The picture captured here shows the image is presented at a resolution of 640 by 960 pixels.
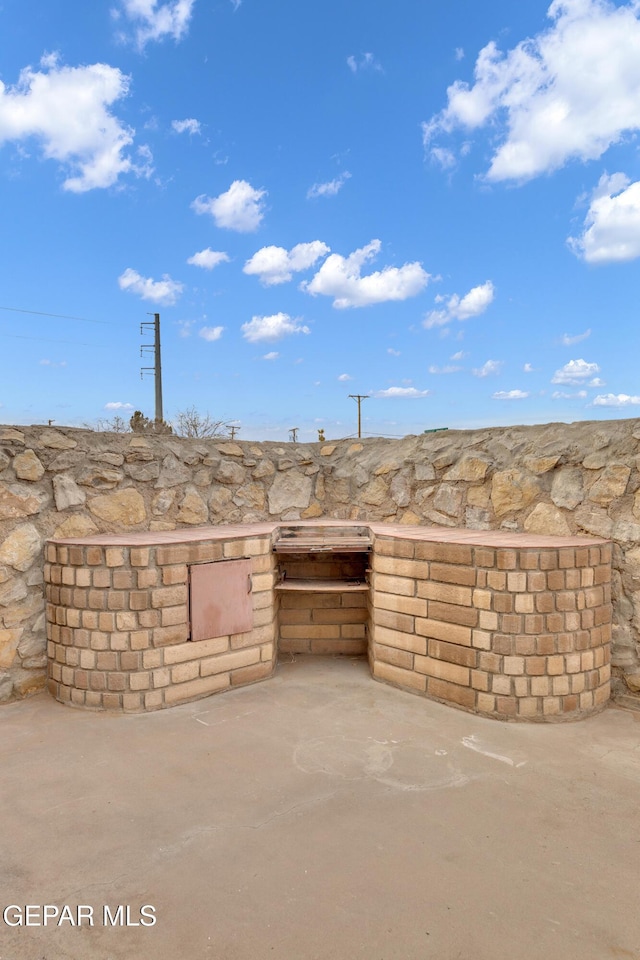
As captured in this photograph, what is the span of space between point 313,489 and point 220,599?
2714 mm

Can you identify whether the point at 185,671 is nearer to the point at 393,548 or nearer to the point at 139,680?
the point at 139,680

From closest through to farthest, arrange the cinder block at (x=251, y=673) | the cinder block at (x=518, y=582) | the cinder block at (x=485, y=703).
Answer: the cinder block at (x=518, y=582) → the cinder block at (x=485, y=703) → the cinder block at (x=251, y=673)

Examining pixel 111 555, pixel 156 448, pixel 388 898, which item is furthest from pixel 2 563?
pixel 388 898

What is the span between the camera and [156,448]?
6.21 metres

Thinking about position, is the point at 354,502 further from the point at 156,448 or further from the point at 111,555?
the point at 111,555

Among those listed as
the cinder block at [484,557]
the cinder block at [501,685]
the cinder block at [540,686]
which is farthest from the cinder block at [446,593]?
the cinder block at [540,686]

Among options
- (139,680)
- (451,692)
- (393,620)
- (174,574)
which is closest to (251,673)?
(139,680)

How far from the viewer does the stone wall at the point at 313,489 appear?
4953mm

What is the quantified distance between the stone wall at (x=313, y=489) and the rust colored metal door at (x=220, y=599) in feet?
4.57

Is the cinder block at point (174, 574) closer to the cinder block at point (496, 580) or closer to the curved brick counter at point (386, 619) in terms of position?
the curved brick counter at point (386, 619)

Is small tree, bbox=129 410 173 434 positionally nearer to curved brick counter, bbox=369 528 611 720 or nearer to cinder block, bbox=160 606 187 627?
cinder block, bbox=160 606 187 627

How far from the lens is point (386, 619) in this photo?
5.23 m

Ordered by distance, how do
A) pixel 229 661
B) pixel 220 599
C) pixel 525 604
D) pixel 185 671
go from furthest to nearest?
pixel 229 661 < pixel 220 599 < pixel 185 671 < pixel 525 604

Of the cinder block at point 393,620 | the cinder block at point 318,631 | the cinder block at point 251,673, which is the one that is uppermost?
the cinder block at point 393,620
